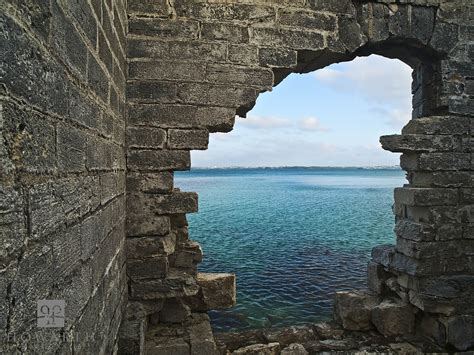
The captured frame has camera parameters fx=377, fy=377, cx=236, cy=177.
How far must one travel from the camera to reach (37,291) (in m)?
1.24

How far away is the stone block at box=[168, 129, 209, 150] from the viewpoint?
391 centimetres

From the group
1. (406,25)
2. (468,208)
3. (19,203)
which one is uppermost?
(406,25)

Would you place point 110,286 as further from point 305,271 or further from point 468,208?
point 305,271

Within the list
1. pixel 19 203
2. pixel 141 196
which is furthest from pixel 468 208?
pixel 19 203

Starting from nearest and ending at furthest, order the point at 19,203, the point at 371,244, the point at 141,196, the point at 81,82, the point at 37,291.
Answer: the point at 19,203, the point at 37,291, the point at 81,82, the point at 141,196, the point at 371,244

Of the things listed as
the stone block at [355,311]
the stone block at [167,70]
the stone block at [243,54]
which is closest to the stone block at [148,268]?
the stone block at [167,70]

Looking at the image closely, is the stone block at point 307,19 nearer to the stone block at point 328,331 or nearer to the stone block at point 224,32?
the stone block at point 224,32

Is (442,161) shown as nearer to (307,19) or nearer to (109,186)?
(307,19)

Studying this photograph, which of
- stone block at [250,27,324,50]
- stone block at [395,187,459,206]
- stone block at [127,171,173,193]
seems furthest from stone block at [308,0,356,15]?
stone block at [127,171,173,193]

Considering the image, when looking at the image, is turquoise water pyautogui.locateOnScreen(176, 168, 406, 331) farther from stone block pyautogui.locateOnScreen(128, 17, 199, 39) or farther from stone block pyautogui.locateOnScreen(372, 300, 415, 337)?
Result: stone block pyautogui.locateOnScreen(128, 17, 199, 39)

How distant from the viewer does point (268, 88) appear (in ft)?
13.5

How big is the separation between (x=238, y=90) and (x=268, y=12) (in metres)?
0.93

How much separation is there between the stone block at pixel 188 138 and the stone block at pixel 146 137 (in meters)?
0.09

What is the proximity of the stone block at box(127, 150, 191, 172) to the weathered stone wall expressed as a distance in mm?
1214
